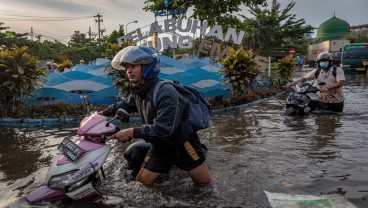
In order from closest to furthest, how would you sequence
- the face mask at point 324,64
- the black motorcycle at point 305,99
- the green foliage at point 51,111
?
the face mask at point 324,64 < the black motorcycle at point 305,99 < the green foliage at point 51,111

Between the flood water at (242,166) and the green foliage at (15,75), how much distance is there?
1408 millimetres

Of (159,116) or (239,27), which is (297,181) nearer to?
(159,116)

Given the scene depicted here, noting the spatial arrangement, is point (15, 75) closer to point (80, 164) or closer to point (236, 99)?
point (80, 164)

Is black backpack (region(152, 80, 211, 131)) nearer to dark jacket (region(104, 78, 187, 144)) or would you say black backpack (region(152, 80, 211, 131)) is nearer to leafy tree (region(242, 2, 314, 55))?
dark jacket (region(104, 78, 187, 144))

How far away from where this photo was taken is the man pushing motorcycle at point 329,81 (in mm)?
7781

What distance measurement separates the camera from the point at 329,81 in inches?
313

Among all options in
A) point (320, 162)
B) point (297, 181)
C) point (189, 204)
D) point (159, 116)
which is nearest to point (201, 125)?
point (159, 116)

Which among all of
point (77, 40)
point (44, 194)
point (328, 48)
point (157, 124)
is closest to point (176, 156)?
point (157, 124)

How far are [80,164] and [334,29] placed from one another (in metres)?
64.4

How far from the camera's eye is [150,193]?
389 cm

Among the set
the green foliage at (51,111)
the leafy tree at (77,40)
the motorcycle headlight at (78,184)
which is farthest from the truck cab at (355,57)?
the leafy tree at (77,40)

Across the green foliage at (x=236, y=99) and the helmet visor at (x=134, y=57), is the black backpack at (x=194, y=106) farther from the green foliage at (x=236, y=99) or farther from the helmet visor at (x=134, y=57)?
the green foliage at (x=236, y=99)

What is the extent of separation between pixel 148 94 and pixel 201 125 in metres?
0.66

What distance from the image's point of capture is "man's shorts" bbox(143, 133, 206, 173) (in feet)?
12.3
